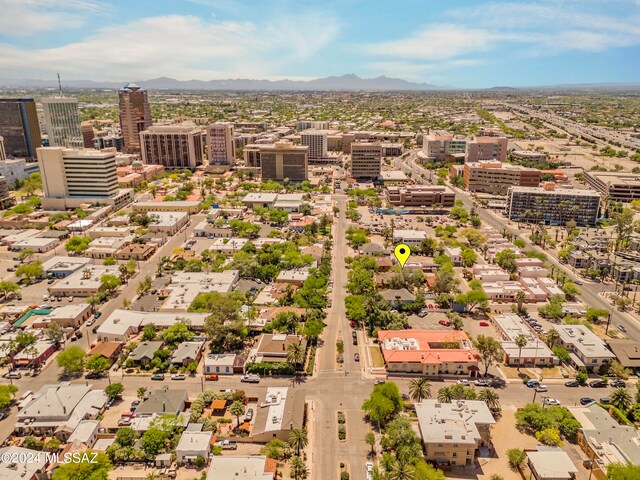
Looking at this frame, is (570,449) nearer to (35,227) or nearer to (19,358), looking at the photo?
(19,358)

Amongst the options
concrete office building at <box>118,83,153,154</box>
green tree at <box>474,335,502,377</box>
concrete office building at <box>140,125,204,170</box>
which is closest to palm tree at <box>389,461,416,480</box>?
green tree at <box>474,335,502,377</box>

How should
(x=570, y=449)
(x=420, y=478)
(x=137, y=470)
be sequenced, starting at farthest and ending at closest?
(x=570, y=449), (x=137, y=470), (x=420, y=478)

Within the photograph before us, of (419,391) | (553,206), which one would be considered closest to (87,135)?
(553,206)

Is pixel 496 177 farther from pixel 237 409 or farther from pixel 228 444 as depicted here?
pixel 228 444

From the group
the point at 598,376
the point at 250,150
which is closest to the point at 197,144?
the point at 250,150

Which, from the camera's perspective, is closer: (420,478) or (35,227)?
(420,478)

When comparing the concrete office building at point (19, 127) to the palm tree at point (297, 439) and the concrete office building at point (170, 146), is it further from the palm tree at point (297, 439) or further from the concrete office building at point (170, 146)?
the palm tree at point (297, 439)

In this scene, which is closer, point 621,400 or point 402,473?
point 402,473
